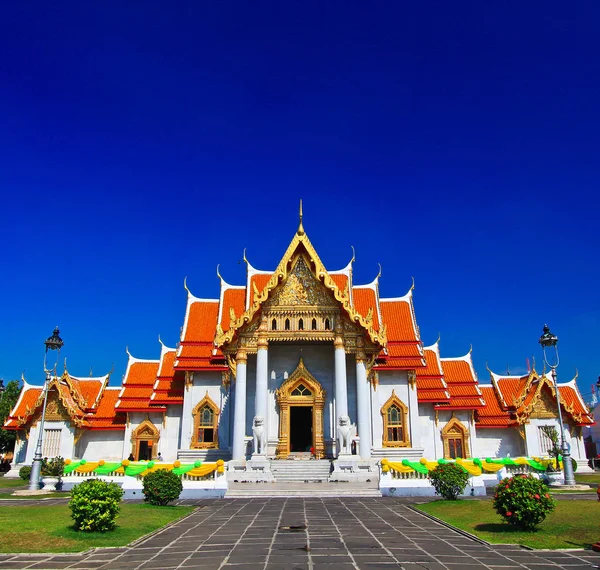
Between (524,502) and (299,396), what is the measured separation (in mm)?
14154

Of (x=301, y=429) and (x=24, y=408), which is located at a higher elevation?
(x=24, y=408)

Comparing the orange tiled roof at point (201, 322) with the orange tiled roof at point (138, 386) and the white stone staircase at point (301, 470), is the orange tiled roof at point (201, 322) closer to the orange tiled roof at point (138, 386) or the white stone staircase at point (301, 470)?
the orange tiled roof at point (138, 386)

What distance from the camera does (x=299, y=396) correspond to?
23.7 meters

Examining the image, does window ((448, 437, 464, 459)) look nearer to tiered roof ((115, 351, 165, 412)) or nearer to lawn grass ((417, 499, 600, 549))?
lawn grass ((417, 499, 600, 549))

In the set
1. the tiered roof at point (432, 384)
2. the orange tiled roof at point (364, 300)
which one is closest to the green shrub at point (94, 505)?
the tiered roof at point (432, 384)

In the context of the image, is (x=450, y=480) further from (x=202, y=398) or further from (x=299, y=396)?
(x=202, y=398)

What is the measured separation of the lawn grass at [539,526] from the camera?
9430mm

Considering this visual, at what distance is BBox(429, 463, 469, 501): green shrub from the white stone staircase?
16.5ft

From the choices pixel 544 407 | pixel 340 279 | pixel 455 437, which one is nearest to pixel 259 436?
pixel 340 279

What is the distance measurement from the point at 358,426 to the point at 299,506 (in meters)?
7.41

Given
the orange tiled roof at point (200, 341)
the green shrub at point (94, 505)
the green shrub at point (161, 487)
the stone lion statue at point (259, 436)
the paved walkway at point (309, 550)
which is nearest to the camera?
the paved walkway at point (309, 550)

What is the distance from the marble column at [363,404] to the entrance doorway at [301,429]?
3.37 m

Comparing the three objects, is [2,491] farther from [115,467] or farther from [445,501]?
[445,501]

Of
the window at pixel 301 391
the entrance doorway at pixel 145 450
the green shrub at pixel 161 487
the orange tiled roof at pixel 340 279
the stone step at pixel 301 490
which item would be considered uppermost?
the orange tiled roof at pixel 340 279
